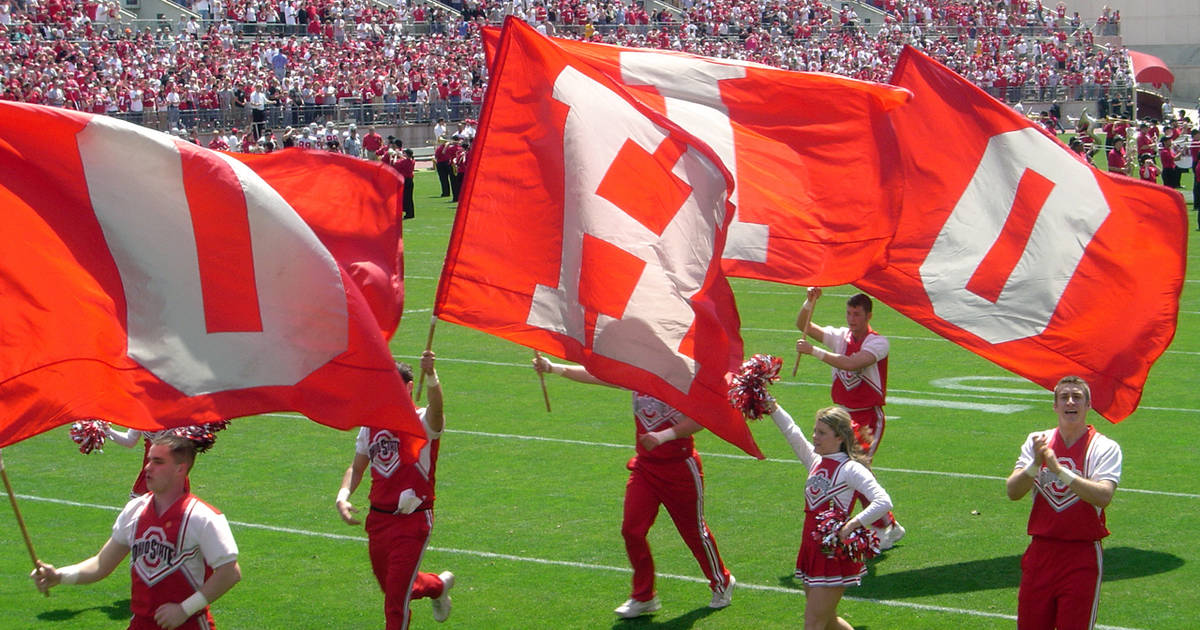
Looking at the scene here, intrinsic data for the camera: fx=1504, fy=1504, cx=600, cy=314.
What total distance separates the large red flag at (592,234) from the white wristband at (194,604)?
1.68 meters

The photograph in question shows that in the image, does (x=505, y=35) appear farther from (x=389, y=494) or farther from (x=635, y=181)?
(x=389, y=494)

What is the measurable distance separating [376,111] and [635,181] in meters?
35.9

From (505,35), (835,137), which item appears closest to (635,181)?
(505,35)

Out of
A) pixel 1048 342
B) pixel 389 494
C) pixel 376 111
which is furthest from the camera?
pixel 376 111

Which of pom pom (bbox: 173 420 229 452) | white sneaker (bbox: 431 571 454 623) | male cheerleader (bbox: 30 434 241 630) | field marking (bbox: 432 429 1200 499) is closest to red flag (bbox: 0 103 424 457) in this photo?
male cheerleader (bbox: 30 434 241 630)

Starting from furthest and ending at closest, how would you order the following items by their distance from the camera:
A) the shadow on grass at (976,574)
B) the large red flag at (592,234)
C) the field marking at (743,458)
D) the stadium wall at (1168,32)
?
1. the stadium wall at (1168,32)
2. the field marking at (743,458)
3. the shadow on grass at (976,574)
4. the large red flag at (592,234)

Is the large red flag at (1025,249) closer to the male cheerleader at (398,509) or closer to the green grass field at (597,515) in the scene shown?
the green grass field at (597,515)

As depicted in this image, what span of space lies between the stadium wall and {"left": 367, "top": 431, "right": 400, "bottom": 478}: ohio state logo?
61.9 metres

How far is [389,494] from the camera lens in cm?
736

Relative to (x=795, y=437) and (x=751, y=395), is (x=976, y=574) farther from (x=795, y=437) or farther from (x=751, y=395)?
(x=751, y=395)

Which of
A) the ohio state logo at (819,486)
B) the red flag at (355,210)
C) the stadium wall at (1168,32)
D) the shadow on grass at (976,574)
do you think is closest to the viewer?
the red flag at (355,210)

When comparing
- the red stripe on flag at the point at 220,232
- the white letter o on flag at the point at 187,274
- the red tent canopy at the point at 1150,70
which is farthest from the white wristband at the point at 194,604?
the red tent canopy at the point at 1150,70

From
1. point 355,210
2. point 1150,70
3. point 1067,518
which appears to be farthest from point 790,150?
point 1150,70

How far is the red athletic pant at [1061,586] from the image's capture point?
21.5ft
